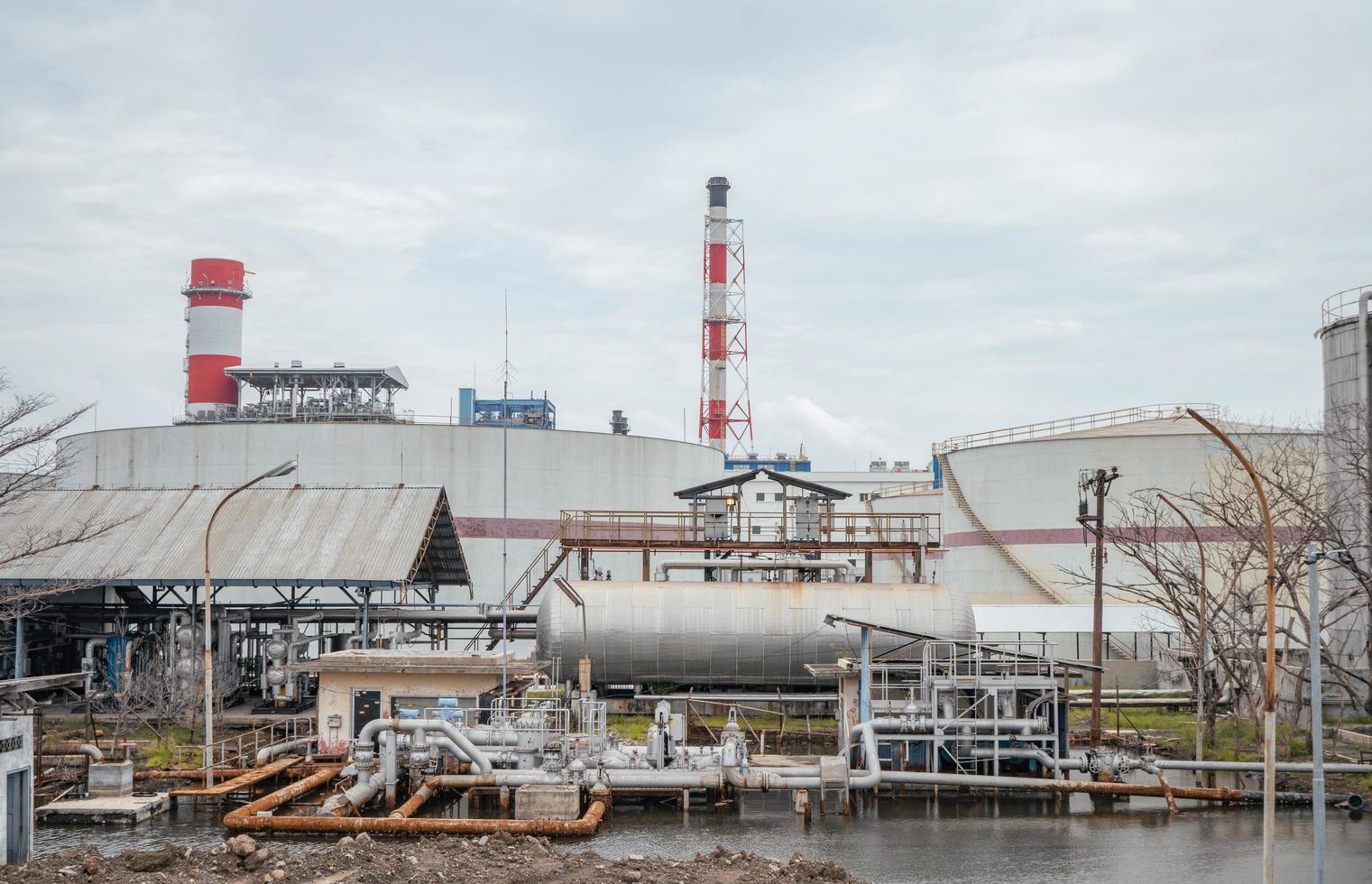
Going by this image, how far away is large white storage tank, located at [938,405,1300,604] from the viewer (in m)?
56.5

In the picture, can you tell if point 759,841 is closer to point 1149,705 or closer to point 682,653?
point 682,653

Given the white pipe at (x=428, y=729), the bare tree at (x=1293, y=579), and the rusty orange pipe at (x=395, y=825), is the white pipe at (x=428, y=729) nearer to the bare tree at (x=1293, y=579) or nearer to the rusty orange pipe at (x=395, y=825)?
the rusty orange pipe at (x=395, y=825)

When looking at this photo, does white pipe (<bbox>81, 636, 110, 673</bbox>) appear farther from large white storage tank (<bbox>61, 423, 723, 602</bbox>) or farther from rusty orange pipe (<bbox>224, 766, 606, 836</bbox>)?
rusty orange pipe (<bbox>224, 766, 606, 836</bbox>)

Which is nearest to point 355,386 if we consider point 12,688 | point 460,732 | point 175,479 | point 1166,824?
point 175,479

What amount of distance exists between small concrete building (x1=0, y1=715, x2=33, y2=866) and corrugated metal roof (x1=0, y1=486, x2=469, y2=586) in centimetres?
1575

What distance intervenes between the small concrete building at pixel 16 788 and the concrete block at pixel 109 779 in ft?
25.0

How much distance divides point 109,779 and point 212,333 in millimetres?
52837

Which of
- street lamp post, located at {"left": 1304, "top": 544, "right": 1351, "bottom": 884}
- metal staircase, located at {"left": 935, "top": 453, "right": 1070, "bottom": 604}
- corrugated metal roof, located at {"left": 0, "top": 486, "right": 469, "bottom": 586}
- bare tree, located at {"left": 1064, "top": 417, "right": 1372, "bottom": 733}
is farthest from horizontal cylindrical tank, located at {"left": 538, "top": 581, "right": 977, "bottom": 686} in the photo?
metal staircase, located at {"left": 935, "top": 453, "right": 1070, "bottom": 604}

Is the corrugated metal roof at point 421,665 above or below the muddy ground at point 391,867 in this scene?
above

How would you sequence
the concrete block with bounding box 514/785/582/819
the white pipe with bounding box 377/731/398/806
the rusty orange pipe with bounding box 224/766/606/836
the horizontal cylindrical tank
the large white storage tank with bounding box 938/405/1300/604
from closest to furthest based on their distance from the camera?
the rusty orange pipe with bounding box 224/766/606/836, the concrete block with bounding box 514/785/582/819, the white pipe with bounding box 377/731/398/806, the horizontal cylindrical tank, the large white storage tank with bounding box 938/405/1300/604

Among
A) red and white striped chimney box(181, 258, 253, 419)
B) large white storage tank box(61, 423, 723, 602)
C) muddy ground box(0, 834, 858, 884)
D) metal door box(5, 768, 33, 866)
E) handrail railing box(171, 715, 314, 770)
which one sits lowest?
handrail railing box(171, 715, 314, 770)

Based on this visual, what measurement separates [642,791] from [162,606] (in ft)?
71.5

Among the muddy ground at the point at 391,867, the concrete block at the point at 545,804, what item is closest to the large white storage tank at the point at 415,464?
the concrete block at the point at 545,804

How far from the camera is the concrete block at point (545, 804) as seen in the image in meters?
25.5
